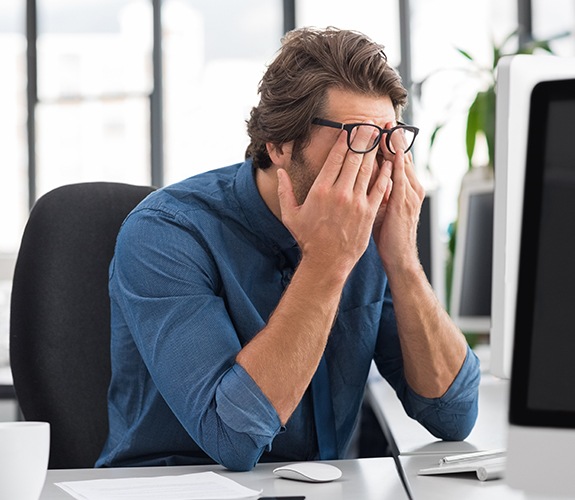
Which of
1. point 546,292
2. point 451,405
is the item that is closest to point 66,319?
point 451,405

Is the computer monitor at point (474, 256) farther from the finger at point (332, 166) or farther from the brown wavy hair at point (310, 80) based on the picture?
the finger at point (332, 166)

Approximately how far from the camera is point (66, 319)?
4.75 feet

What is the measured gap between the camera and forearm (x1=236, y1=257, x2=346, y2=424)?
111 cm

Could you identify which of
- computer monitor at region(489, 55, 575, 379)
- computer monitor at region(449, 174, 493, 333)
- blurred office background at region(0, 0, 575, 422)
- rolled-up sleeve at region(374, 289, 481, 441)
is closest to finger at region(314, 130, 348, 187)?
rolled-up sleeve at region(374, 289, 481, 441)

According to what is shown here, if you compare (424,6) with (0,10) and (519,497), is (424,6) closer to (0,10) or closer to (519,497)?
(0,10)

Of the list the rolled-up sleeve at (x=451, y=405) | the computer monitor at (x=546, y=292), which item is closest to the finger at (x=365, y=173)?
the rolled-up sleeve at (x=451, y=405)

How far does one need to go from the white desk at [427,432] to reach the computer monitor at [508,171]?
0.31 ft

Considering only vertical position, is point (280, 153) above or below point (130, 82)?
below

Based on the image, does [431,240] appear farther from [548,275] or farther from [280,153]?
[548,275]

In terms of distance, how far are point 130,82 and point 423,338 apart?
428cm

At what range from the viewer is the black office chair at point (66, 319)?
4.64 ft

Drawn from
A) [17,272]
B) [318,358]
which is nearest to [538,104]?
[318,358]

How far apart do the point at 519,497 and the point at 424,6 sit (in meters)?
4.52

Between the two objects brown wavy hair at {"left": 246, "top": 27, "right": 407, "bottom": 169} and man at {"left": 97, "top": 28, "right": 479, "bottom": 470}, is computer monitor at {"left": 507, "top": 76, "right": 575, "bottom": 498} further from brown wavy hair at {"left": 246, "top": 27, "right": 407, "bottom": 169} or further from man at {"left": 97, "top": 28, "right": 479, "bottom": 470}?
brown wavy hair at {"left": 246, "top": 27, "right": 407, "bottom": 169}
